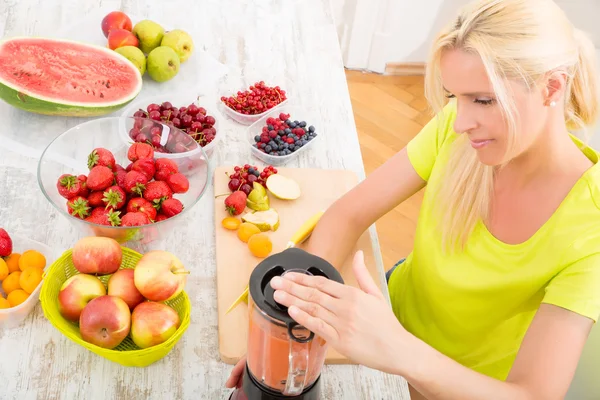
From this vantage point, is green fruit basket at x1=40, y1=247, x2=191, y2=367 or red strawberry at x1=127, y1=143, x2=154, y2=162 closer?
green fruit basket at x1=40, y1=247, x2=191, y2=367

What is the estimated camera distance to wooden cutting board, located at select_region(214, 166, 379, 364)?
112cm

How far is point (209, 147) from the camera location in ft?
4.80

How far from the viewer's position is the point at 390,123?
318 cm

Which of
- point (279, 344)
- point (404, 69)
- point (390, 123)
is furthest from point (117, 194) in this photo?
point (404, 69)

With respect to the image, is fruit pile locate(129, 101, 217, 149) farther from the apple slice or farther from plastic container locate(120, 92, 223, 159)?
the apple slice

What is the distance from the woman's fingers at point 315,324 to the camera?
2.61 ft

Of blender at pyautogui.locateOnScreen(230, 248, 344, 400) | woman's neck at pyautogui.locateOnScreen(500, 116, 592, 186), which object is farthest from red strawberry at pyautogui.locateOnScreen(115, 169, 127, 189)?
woman's neck at pyautogui.locateOnScreen(500, 116, 592, 186)

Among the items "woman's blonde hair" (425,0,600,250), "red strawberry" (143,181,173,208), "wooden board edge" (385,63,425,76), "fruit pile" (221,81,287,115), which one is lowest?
"wooden board edge" (385,63,425,76)

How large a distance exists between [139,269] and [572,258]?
2.52 ft

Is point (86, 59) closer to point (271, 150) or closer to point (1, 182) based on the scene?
point (1, 182)

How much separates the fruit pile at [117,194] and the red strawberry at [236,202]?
5.5 inches

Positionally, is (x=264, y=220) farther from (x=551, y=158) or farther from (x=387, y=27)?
(x=387, y=27)

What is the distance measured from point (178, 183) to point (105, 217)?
0.17 m

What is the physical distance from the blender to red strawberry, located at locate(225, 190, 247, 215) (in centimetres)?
46
